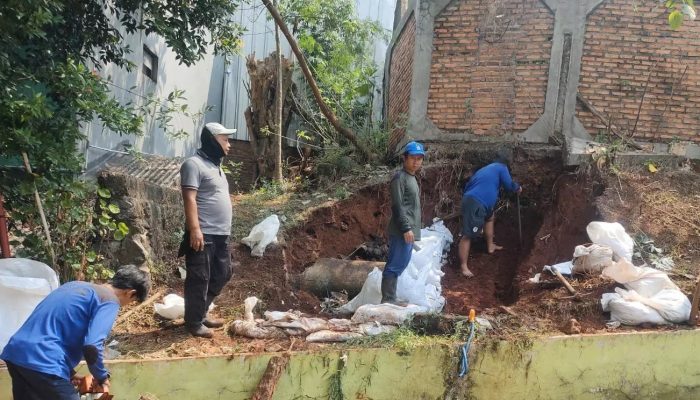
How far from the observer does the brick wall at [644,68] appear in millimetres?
7969

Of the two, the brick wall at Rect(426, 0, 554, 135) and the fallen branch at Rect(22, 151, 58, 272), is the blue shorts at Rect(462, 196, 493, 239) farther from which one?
the fallen branch at Rect(22, 151, 58, 272)

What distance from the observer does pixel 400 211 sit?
16.8 ft

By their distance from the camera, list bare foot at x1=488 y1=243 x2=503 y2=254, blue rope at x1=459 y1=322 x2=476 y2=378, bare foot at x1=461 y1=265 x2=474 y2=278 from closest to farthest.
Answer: blue rope at x1=459 y1=322 x2=476 y2=378, bare foot at x1=461 y1=265 x2=474 y2=278, bare foot at x1=488 y1=243 x2=503 y2=254

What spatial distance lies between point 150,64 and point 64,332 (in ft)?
26.7

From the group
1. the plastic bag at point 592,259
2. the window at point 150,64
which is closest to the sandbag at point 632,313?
the plastic bag at point 592,259

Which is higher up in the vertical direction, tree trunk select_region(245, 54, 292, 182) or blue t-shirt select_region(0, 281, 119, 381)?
tree trunk select_region(245, 54, 292, 182)

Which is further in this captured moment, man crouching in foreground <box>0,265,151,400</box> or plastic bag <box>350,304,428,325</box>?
plastic bag <box>350,304,428,325</box>

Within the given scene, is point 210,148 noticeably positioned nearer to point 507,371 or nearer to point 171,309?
point 171,309

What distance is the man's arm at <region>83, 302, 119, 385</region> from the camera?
2868 mm

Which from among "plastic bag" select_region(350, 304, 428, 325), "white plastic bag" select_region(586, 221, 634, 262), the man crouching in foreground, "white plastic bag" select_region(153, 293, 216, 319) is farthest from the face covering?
"white plastic bag" select_region(586, 221, 634, 262)

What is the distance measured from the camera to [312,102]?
43.3 feet

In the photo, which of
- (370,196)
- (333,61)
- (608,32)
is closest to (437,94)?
(370,196)

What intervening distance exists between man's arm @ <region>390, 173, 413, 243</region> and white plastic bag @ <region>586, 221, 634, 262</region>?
1.93 meters

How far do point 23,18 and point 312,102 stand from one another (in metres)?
8.86
